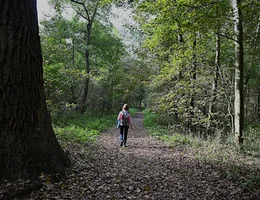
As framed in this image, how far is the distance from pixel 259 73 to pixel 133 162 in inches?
573

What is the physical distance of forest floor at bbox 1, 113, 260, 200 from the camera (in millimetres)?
4059

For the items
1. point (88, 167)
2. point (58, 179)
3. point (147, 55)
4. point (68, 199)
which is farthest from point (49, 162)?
point (147, 55)

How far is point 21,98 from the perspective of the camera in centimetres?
406

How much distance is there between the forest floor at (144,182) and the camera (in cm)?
406

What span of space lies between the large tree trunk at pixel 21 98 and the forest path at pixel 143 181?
0.67m

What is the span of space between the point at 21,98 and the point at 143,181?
315 cm

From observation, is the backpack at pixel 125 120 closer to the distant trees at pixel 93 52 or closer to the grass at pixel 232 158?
the grass at pixel 232 158

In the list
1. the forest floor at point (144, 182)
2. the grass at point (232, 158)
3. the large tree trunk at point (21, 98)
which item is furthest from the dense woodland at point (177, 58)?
the large tree trunk at point (21, 98)

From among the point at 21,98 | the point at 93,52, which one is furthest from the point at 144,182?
the point at 93,52

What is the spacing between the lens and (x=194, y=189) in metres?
4.48

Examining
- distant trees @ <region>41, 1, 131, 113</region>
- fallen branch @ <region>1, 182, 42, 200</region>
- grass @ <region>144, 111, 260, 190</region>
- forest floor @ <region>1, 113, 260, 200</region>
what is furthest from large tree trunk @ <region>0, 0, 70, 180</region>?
distant trees @ <region>41, 1, 131, 113</region>

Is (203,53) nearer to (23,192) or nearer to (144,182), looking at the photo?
(144,182)

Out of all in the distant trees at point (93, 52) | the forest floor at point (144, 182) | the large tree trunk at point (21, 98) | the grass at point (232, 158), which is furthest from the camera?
the distant trees at point (93, 52)

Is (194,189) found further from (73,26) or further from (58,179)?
(73,26)
